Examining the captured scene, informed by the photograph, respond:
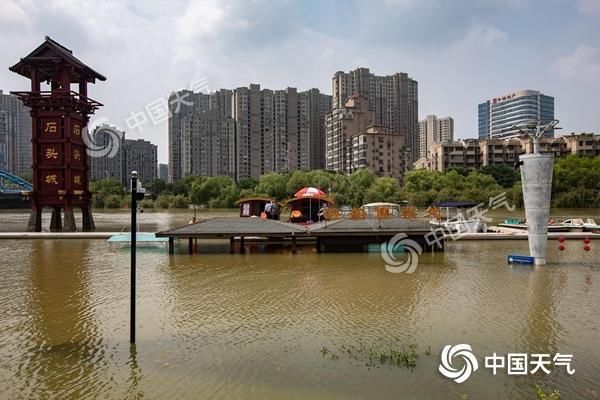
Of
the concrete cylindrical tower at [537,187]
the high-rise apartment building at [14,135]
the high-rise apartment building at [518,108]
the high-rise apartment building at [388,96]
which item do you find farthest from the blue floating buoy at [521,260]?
the high-rise apartment building at [518,108]

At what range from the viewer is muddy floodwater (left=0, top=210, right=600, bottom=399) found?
22.7ft

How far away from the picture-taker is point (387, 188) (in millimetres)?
66000

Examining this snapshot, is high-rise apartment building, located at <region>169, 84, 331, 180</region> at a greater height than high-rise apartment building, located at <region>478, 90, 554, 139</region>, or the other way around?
high-rise apartment building, located at <region>478, 90, 554, 139</region>

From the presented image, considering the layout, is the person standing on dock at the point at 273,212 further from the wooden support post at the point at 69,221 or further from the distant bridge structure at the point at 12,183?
the distant bridge structure at the point at 12,183

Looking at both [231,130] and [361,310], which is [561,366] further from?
[231,130]

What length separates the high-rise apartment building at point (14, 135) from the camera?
103 metres

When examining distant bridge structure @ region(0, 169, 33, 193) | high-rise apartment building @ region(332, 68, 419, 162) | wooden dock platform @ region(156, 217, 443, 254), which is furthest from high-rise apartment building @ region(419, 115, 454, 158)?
wooden dock platform @ region(156, 217, 443, 254)

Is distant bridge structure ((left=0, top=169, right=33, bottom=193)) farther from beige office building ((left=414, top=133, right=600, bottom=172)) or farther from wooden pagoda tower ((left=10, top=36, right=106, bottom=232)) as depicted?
beige office building ((left=414, top=133, right=600, bottom=172))

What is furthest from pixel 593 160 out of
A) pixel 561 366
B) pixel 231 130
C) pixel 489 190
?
pixel 561 366

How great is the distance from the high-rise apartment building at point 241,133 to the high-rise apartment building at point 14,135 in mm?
35082

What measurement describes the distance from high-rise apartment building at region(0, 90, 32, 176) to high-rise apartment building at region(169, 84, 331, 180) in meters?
35.1

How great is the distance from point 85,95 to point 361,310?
28800mm

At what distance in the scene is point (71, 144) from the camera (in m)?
30.5

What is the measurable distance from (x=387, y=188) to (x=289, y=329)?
58.0 m
